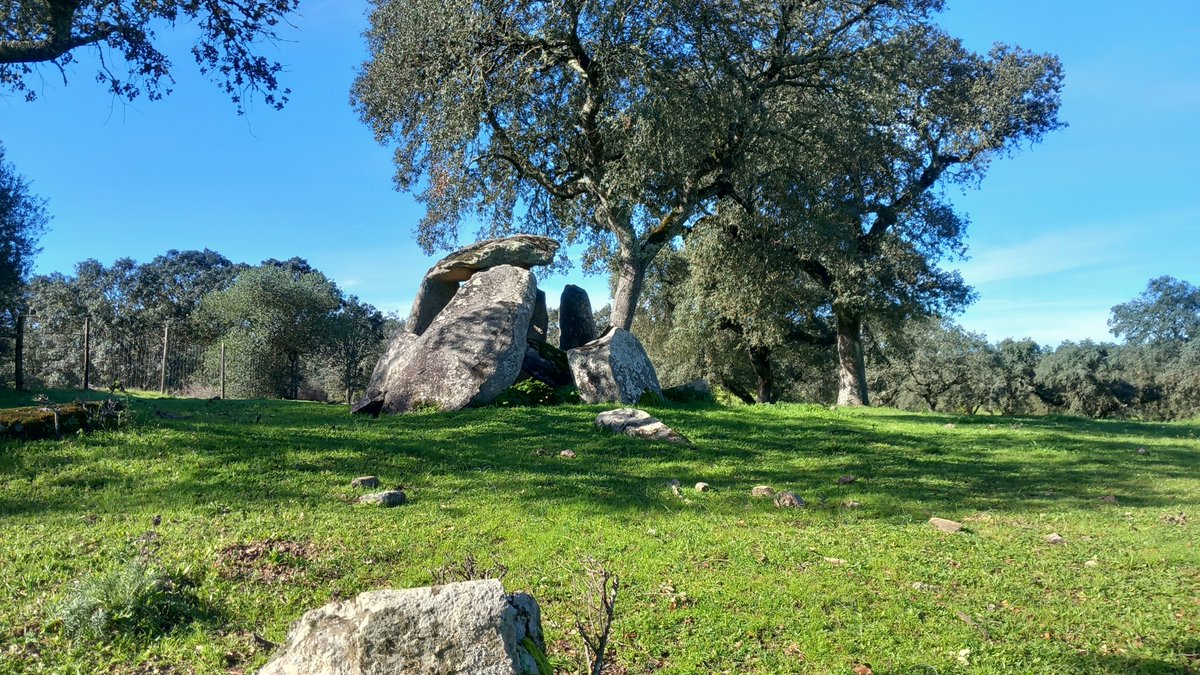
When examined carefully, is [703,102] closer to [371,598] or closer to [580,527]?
[580,527]

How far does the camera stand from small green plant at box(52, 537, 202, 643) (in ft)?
15.0

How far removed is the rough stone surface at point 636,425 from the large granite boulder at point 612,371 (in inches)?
100

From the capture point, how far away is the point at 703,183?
19875 millimetres

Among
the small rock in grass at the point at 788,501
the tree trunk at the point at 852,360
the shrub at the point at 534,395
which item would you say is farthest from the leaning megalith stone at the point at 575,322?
the small rock in grass at the point at 788,501

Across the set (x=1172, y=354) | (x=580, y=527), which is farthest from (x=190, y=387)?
(x=1172, y=354)

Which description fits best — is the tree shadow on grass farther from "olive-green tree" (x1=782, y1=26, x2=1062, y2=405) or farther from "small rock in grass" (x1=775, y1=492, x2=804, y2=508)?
"olive-green tree" (x1=782, y1=26, x2=1062, y2=405)

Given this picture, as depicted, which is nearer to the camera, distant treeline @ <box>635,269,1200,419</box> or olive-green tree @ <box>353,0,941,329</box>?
olive-green tree @ <box>353,0,941,329</box>

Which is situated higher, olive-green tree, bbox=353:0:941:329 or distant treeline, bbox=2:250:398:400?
olive-green tree, bbox=353:0:941:329

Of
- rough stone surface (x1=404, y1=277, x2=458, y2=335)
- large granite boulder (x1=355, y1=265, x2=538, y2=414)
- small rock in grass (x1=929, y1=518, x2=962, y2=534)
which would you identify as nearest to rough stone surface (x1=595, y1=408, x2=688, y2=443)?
large granite boulder (x1=355, y1=265, x2=538, y2=414)

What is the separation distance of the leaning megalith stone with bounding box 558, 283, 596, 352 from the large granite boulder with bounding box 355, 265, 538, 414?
15.2ft

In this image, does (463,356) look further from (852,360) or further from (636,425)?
(852,360)

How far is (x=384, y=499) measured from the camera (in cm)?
703

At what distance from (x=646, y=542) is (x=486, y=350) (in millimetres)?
7935

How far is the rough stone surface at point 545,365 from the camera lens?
15078mm
